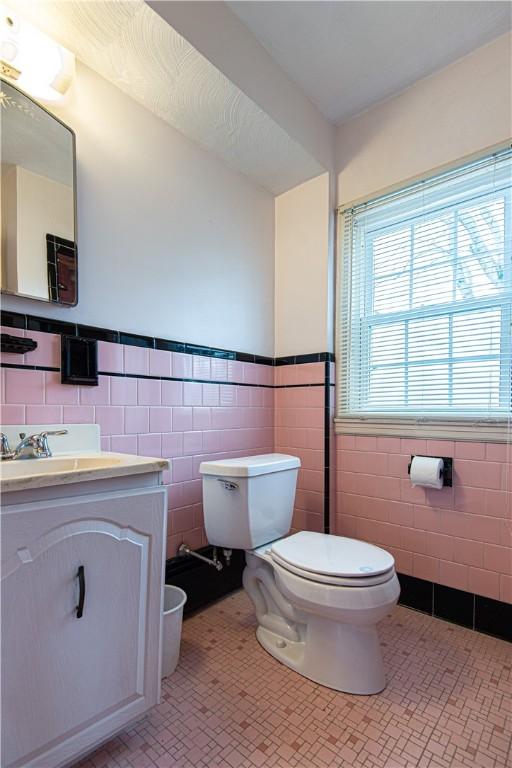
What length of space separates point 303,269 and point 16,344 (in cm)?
152

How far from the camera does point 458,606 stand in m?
1.69

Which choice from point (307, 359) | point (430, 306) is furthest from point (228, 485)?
point (430, 306)

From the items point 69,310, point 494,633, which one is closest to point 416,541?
point 494,633

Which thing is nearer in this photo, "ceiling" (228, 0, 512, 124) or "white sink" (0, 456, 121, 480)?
"white sink" (0, 456, 121, 480)

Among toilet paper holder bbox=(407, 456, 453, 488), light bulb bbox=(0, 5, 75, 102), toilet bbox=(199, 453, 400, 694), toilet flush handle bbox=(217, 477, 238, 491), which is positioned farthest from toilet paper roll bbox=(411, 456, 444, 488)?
light bulb bbox=(0, 5, 75, 102)

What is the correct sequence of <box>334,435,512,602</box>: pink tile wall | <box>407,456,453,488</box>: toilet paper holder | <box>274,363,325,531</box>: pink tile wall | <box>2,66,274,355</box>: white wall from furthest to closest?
1. <box>274,363,325,531</box>: pink tile wall
2. <box>407,456,453,488</box>: toilet paper holder
3. <box>334,435,512,602</box>: pink tile wall
4. <box>2,66,274,355</box>: white wall

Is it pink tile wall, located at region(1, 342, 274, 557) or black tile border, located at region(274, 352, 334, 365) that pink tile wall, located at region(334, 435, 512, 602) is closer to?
black tile border, located at region(274, 352, 334, 365)

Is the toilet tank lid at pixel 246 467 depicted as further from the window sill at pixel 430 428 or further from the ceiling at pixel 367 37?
the ceiling at pixel 367 37

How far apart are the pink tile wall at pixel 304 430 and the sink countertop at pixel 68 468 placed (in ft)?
3.65

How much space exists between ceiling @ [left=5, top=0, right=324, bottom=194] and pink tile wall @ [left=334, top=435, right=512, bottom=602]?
5.15ft

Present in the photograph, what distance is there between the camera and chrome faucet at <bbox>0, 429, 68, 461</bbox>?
1.19 m

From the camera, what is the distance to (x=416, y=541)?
1.81 metres

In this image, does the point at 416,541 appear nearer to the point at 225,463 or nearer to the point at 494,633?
the point at 494,633

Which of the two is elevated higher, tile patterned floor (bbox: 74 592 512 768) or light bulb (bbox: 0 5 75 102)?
light bulb (bbox: 0 5 75 102)
